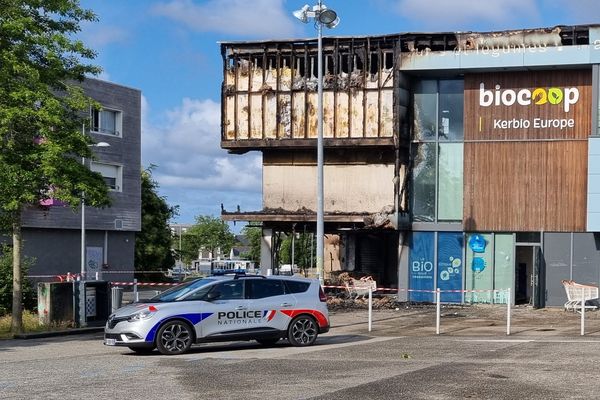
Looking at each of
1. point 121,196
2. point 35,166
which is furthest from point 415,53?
point 121,196

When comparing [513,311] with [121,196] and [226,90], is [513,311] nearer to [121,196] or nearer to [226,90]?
[226,90]

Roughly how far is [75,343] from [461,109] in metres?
17.5

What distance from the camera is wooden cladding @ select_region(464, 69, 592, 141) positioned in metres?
32.3

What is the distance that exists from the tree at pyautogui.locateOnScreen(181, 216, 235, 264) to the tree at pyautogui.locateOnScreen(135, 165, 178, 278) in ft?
185

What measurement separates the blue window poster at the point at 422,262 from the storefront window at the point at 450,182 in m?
0.95

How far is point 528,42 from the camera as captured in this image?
32688 mm

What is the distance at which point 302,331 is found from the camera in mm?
19531

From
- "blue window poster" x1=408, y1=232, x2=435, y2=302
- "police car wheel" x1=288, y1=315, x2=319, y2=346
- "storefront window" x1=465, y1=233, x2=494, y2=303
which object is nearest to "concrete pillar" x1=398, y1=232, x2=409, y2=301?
"blue window poster" x1=408, y1=232, x2=435, y2=302

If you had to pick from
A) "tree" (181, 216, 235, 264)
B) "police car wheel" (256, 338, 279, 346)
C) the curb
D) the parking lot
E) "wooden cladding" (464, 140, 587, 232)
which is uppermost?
"wooden cladding" (464, 140, 587, 232)

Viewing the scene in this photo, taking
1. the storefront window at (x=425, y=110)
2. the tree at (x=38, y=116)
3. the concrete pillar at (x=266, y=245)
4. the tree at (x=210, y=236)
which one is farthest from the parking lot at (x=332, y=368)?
the tree at (x=210, y=236)

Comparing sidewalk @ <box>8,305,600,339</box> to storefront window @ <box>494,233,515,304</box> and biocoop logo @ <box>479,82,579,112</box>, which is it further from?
biocoop logo @ <box>479,82,579,112</box>

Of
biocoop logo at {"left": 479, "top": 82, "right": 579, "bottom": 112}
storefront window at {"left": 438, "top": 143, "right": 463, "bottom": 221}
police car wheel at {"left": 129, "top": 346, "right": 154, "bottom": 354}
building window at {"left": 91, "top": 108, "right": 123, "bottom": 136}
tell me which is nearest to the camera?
police car wheel at {"left": 129, "top": 346, "right": 154, "bottom": 354}

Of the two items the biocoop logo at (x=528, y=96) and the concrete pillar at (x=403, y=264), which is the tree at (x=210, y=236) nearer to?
the concrete pillar at (x=403, y=264)

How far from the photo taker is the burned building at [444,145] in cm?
3231
